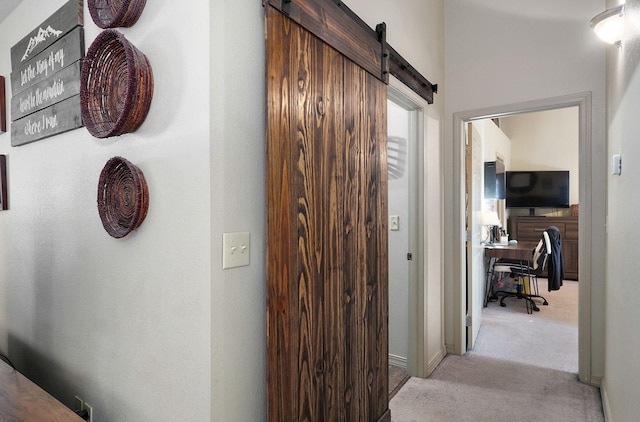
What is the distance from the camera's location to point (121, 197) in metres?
1.37

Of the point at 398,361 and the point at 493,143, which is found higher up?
the point at 493,143

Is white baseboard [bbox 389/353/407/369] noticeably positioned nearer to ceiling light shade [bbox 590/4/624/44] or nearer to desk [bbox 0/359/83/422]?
desk [bbox 0/359/83/422]

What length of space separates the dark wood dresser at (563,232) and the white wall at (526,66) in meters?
4.16

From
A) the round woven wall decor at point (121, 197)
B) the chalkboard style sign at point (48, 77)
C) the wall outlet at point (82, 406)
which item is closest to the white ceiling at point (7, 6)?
the chalkboard style sign at point (48, 77)

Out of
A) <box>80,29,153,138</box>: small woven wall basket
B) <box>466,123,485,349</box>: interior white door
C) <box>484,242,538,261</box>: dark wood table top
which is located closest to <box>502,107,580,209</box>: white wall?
<box>484,242,538,261</box>: dark wood table top

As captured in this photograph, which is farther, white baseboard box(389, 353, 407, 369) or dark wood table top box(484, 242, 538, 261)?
dark wood table top box(484, 242, 538, 261)

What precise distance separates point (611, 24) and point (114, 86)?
93.0 inches

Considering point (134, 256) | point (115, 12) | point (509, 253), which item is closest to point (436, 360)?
point (509, 253)

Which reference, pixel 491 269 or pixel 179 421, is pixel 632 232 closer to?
pixel 179 421

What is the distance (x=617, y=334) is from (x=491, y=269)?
126 inches

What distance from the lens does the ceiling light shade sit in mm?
1826

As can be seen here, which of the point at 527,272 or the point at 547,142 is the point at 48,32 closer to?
the point at 527,272

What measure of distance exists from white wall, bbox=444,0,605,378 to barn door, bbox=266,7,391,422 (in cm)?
140

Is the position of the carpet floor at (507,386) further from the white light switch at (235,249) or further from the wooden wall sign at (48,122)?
the wooden wall sign at (48,122)
